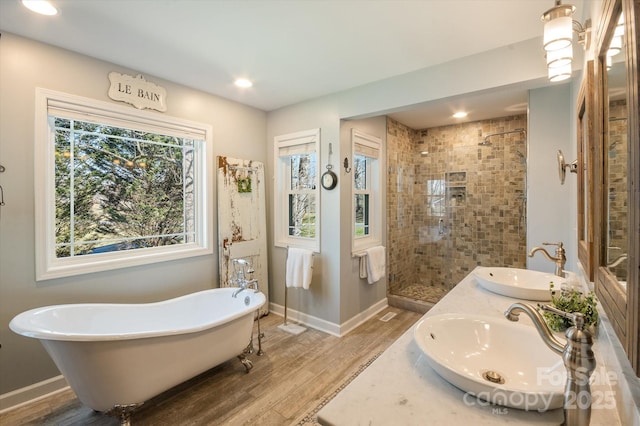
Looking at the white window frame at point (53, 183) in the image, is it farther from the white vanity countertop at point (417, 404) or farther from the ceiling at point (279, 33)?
the white vanity countertop at point (417, 404)

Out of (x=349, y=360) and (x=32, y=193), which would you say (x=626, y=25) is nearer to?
(x=349, y=360)

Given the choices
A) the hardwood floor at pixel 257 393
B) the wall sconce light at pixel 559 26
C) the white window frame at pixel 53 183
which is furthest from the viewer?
the white window frame at pixel 53 183

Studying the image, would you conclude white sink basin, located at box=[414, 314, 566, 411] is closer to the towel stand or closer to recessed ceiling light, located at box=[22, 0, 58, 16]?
the towel stand

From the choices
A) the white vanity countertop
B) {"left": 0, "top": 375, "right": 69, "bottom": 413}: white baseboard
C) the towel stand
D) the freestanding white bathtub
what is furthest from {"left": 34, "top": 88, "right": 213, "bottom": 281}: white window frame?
the white vanity countertop

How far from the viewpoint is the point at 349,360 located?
263 cm

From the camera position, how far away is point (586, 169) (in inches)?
53.2

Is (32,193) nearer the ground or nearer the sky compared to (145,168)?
nearer the ground

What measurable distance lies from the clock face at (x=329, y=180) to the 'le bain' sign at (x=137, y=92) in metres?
1.70

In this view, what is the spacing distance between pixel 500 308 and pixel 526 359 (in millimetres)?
416

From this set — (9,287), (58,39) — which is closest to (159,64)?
(58,39)

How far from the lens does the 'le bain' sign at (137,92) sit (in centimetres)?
242

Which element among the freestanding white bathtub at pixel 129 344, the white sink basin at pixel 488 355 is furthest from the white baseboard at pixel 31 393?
the white sink basin at pixel 488 355

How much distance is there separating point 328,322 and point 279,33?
9.03 ft

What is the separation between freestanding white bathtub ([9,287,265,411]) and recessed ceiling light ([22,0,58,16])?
6.06ft
